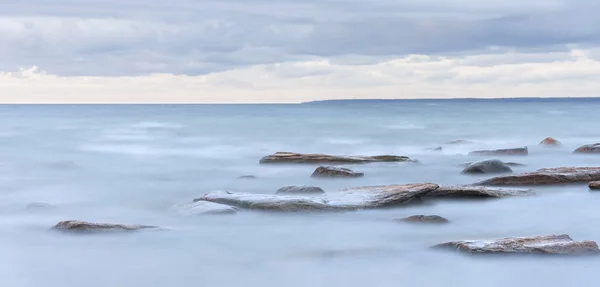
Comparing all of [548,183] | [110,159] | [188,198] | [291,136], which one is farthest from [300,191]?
[291,136]

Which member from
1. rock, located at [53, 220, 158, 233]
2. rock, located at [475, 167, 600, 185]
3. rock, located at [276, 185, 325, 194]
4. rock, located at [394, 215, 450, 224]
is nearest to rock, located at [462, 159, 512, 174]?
rock, located at [475, 167, 600, 185]

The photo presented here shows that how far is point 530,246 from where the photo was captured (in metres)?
11.1

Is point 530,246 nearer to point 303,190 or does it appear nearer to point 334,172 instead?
point 303,190

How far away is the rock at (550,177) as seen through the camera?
1742cm

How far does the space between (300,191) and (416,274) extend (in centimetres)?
585

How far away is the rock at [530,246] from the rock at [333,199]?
11.5 ft

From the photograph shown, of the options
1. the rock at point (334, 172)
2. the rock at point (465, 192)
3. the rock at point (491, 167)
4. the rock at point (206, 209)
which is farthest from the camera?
the rock at point (491, 167)

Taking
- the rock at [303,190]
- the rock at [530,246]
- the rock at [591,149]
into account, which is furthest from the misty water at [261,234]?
the rock at [591,149]

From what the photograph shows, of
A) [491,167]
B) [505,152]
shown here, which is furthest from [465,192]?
[505,152]

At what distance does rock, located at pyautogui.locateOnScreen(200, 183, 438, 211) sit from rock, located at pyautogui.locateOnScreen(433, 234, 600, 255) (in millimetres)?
3517

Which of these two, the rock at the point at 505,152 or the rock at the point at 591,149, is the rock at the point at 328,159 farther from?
the rock at the point at 591,149

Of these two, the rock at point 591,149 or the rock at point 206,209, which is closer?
the rock at point 206,209

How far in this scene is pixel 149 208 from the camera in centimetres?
1617

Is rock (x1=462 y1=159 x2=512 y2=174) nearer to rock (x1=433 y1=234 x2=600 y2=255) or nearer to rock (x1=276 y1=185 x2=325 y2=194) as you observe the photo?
rock (x1=276 y1=185 x2=325 y2=194)
